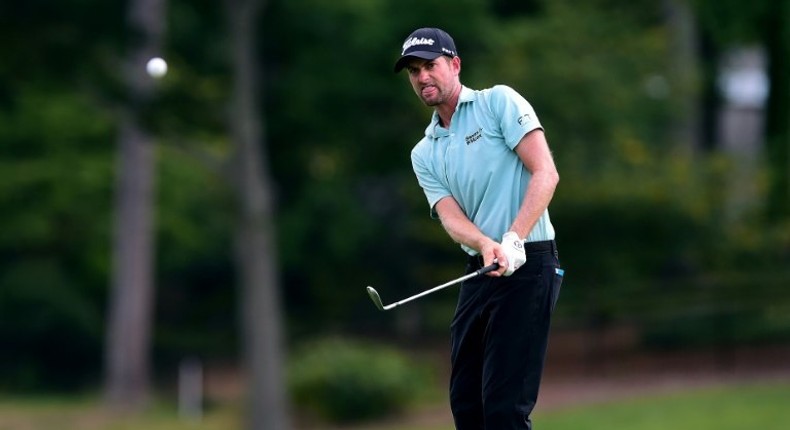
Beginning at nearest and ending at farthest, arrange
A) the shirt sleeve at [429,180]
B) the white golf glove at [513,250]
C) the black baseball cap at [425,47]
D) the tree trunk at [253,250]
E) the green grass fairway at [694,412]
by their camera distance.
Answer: the white golf glove at [513,250], the black baseball cap at [425,47], the shirt sleeve at [429,180], the green grass fairway at [694,412], the tree trunk at [253,250]

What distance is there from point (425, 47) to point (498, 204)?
2.64 ft

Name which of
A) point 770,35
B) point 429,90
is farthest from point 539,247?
point 770,35

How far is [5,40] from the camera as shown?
26.2m

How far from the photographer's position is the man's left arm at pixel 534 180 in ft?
23.1

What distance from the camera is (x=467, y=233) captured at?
7.26 metres

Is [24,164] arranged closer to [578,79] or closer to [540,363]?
[578,79]

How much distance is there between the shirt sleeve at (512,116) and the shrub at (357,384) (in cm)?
2077

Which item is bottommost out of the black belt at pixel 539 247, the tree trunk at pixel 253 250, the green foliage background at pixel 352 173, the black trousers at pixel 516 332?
the black trousers at pixel 516 332

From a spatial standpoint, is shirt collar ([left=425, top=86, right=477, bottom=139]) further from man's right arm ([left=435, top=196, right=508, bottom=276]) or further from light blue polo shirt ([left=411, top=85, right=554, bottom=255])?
man's right arm ([left=435, top=196, right=508, bottom=276])

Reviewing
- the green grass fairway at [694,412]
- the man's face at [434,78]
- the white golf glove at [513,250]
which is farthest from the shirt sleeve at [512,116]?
the green grass fairway at [694,412]

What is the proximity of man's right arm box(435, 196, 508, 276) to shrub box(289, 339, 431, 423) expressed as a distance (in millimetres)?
20442

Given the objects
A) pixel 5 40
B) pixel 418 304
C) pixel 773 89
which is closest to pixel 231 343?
pixel 418 304

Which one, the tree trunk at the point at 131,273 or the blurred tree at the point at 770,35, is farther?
the tree trunk at the point at 131,273

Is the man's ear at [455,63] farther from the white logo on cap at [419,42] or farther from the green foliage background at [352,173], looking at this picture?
the green foliage background at [352,173]
